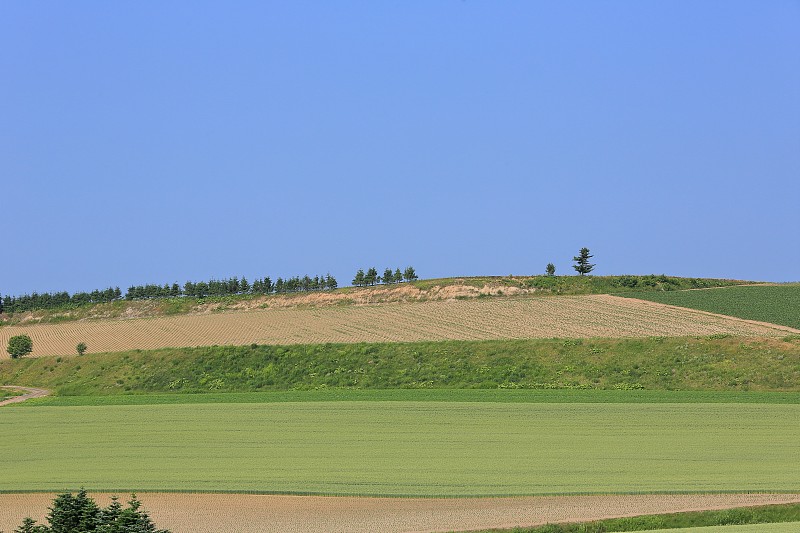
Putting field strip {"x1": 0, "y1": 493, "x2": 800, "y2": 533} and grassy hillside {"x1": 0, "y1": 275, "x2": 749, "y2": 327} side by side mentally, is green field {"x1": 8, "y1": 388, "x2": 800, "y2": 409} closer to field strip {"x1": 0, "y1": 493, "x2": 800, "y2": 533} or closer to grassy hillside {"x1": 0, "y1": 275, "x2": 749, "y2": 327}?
field strip {"x1": 0, "y1": 493, "x2": 800, "y2": 533}

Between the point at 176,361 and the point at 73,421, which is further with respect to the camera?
the point at 176,361

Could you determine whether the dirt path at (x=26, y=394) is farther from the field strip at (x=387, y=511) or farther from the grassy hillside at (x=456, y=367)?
the field strip at (x=387, y=511)

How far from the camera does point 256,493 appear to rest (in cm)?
3203

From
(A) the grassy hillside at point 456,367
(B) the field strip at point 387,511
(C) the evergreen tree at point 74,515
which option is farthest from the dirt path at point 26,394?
(C) the evergreen tree at point 74,515

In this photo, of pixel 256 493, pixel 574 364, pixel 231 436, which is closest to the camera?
pixel 256 493

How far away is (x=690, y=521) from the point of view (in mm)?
27453

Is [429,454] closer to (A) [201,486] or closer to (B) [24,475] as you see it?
(A) [201,486]

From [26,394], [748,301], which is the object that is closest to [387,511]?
[26,394]

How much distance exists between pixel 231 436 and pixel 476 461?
11779mm

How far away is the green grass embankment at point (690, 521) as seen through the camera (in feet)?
88.5

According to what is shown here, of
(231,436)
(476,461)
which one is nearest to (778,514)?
(476,461)

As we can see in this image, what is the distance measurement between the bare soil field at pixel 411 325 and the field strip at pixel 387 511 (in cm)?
4002

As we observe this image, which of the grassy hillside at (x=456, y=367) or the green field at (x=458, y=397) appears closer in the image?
the green field at (x=458, y=397)

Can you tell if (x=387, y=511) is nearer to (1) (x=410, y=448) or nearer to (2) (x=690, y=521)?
(2) (x=690, y=521)
